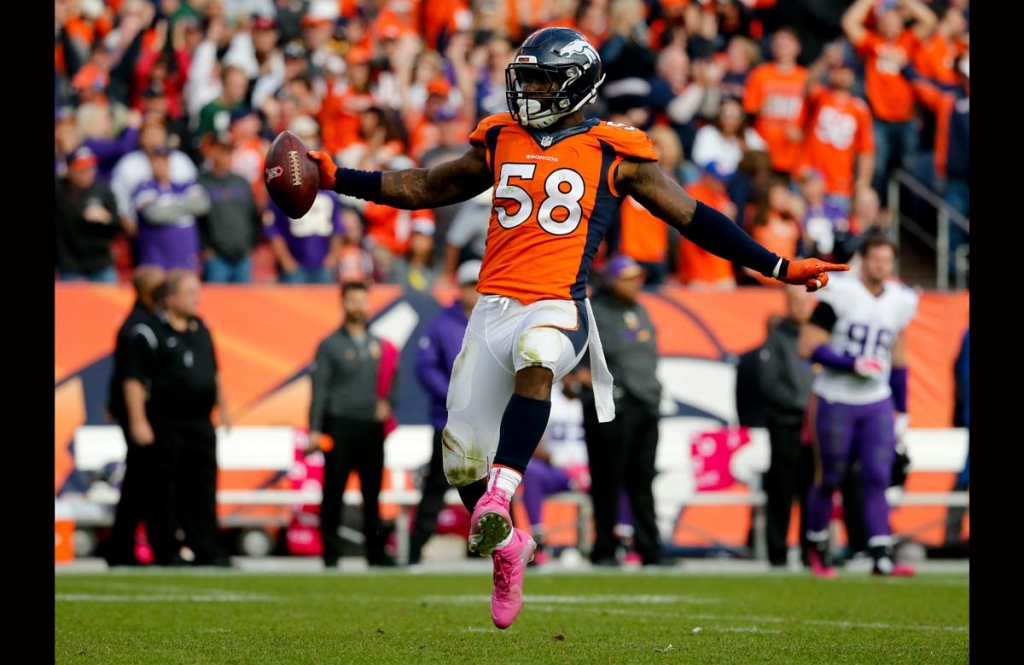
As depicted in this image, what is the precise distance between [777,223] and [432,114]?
3.26m

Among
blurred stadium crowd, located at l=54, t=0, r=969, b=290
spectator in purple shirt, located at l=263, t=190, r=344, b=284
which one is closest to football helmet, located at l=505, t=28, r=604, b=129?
blurred stadium crowd, located at l=54, t=0, r=969, b=290

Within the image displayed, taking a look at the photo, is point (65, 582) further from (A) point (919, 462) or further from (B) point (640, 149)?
(A) point (919, 462)

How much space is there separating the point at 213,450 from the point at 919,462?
566 centimetres

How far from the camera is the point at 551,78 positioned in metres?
5.86

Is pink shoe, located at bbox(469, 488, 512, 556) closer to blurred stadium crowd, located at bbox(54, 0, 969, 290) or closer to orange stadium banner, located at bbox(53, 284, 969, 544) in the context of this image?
blurred stadium crowd, located at bbox(54, 0, 969, 290)

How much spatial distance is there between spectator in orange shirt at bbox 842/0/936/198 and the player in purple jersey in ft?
18.2

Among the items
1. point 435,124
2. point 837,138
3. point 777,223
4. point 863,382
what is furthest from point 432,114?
point 863,382

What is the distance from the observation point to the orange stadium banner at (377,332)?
478 inches

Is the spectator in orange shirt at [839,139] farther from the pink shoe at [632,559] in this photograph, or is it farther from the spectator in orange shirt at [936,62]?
the pink shoe at [632,559]

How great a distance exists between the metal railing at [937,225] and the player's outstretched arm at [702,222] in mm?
9061

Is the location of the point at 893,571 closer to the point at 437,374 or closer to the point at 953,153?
the point at 437,374
